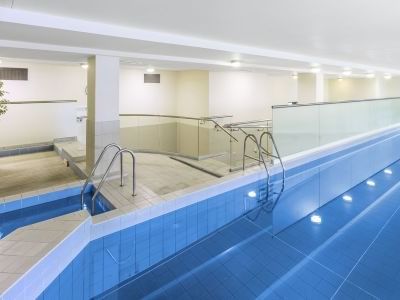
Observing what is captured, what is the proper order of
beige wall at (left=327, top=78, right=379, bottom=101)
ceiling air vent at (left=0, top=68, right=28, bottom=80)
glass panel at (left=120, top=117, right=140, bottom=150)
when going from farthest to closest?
1. beige wall at (left=327, top=78, right=379, bottom=101)
2. glass panel at (left=120, top=117, right=140, bottom=150)
3. ceiling air vent at (left=0, top=68, right=28, bottom=80)

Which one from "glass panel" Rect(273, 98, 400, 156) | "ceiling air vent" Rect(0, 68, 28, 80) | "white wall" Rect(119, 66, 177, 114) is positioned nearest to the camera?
"glass panel" Rect(273, 98, 400, 156)

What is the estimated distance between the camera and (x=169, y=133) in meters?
8.44

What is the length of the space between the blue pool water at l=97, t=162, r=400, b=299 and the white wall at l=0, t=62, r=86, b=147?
19.2 feet

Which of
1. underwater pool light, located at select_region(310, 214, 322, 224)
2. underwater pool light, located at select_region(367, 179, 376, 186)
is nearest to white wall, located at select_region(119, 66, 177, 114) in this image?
underwater pool light, located at select_region(367, 179, 376, 186)

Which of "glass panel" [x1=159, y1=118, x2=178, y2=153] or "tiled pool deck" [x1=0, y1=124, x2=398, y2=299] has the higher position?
"glass panel" [x1=159, y1=118, x2=178, y2=153]

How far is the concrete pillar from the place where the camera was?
192 inches

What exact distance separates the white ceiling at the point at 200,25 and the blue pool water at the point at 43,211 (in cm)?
227

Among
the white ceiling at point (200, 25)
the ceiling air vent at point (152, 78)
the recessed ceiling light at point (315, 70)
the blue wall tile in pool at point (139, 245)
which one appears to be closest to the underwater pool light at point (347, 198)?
the blue wall tile in pool at point (139, 245)

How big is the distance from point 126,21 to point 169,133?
5.14 meters

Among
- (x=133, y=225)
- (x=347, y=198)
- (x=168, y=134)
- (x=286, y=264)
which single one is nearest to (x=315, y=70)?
(x=168, y=134)

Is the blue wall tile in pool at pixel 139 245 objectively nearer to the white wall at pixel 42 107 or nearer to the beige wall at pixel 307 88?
the white wall at pixel 42 107

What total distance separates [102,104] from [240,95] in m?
5.84

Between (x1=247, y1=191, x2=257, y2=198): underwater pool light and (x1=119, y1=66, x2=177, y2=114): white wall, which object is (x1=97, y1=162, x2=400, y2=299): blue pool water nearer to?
(x1=247, y1=191, x2=257, y2=198): underwater pool light

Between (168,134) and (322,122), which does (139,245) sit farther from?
(322,122)
